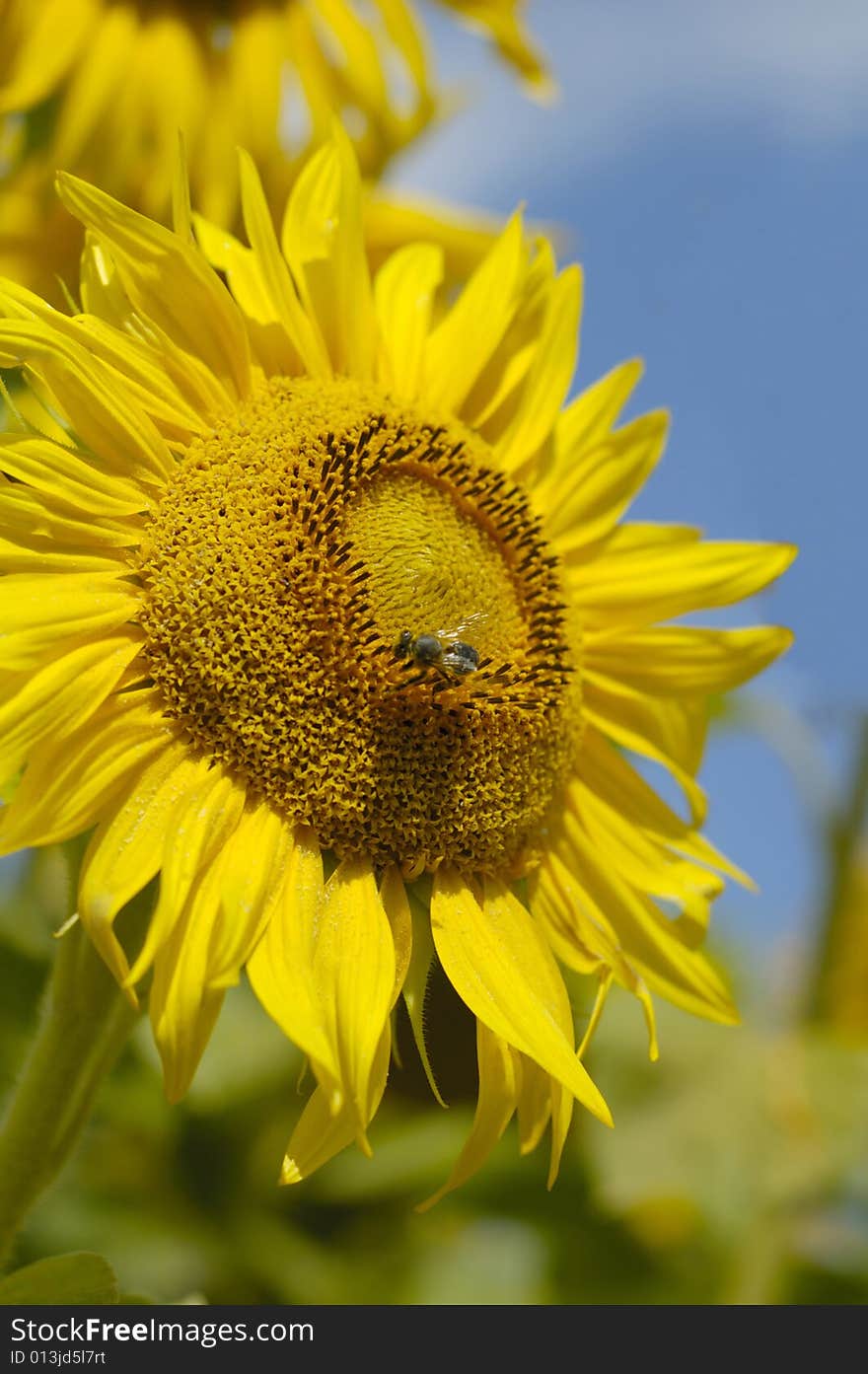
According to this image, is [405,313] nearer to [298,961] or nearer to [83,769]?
[83,769]

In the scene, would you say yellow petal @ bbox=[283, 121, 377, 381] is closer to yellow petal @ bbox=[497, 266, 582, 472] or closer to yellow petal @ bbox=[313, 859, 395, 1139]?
yellow petal @ bbox=[497, 266, 582, 472]

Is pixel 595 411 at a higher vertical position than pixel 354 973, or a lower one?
higher

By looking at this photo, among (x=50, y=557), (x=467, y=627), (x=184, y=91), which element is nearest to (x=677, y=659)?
(x=467, y=627)

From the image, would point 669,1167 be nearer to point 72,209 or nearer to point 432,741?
point 432,741

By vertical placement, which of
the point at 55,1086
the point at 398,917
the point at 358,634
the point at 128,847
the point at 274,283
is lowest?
the point at 55,1086

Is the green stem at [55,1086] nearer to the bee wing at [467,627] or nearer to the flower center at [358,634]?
the flower center at [358,634]

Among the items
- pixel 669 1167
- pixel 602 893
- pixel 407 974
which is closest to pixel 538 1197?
pixel 669 1167

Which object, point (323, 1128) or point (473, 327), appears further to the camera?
point (473, 327)
